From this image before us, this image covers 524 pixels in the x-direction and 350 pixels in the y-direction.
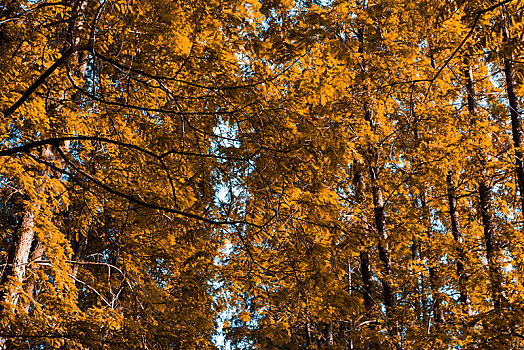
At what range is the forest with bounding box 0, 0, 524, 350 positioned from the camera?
457cm

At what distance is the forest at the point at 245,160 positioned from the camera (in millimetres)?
4570

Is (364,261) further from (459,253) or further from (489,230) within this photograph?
(489,230)

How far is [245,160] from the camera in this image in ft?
9.93

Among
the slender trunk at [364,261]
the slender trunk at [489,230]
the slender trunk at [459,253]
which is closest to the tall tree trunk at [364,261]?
the slender trunk at [364,261]

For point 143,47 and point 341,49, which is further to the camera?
point 143,47

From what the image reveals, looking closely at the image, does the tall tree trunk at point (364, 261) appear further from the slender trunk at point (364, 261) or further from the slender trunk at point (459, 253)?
the slender trunk at point (459, 253)

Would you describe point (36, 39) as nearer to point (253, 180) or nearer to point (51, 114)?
point (51, 114)

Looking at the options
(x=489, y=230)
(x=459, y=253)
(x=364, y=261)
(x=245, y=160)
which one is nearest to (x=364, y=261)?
(x=364, y=261)

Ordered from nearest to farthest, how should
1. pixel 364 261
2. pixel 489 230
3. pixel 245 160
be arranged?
pixel 245 160 < pixel 364 261 < pixel 489 230

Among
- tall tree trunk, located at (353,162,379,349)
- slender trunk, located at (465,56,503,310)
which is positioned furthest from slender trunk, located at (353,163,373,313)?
slender trunk, located at (465,56,503,310)

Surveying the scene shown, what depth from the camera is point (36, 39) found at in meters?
5.73

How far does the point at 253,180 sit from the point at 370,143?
3.73m

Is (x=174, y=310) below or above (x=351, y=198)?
below

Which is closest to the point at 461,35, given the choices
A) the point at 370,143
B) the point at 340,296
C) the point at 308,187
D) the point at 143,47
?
the point at 370,143
